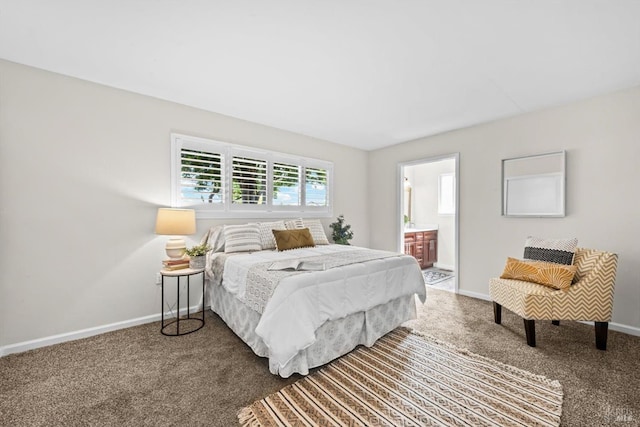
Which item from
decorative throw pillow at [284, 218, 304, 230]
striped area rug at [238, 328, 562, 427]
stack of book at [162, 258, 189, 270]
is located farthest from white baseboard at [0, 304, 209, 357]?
striped area rug at [238, 328, 562, 427]

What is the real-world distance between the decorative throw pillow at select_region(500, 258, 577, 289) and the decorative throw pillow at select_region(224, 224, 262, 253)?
2812 mm

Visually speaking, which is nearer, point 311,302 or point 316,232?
point 311,302

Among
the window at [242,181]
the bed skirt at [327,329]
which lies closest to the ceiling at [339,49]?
the window at [242,181]

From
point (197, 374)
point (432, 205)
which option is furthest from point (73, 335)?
point (432, 205)

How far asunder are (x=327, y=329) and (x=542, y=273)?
2161 mm

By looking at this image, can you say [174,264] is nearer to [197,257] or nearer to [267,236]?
[197,257]

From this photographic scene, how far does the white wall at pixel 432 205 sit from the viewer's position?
5691mm

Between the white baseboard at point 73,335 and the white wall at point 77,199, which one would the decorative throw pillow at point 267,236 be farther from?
the white baseboard at point 73,335

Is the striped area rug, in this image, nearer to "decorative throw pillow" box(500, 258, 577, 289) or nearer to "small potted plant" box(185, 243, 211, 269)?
"decorative throw pillow" box(500, 258, 577, 289)

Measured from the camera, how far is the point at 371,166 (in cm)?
543

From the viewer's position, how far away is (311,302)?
6.47 ft

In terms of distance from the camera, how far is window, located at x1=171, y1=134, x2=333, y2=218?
3262 mm

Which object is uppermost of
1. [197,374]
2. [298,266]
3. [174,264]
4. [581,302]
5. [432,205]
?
[432,205]

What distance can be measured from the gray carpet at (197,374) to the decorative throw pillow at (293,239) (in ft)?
3.62
